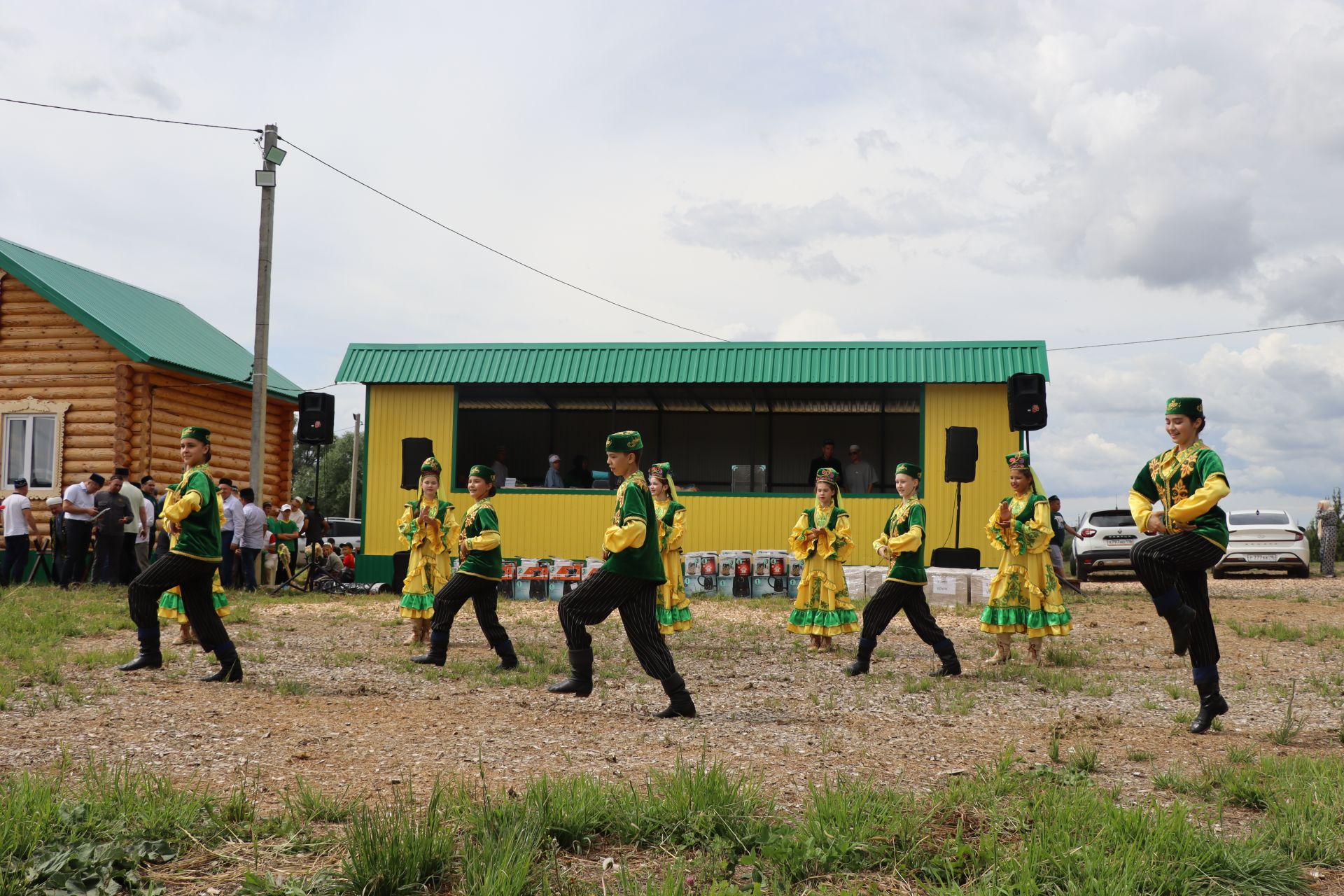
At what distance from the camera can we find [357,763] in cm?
541

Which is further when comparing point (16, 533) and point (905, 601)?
point (16, 533)

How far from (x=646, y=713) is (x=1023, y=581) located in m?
4.34

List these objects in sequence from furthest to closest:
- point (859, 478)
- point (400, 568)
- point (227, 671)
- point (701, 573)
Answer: point (859, 478) → point (701, 573) → point (400, 568) → point (227, 671)

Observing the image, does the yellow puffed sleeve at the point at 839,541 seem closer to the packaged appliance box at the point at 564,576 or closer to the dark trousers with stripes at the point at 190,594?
the dark trousers with stripes at the point at 190,594

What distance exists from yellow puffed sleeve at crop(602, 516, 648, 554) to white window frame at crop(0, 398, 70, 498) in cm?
1631

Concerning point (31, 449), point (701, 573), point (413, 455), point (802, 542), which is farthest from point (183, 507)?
point (31, 449)

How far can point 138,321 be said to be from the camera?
837 inches

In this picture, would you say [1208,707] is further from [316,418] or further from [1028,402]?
[316,418]

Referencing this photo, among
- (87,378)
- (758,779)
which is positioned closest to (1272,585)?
(758,779)

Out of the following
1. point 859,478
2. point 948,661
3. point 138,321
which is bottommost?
point 948,661

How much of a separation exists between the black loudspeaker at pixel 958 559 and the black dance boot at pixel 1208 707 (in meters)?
10.1

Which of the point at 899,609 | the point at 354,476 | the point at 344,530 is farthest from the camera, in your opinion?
the point at 354,476

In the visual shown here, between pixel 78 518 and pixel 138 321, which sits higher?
pixel 138 321

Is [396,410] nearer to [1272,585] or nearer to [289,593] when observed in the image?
[289,593]
